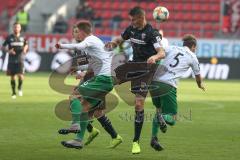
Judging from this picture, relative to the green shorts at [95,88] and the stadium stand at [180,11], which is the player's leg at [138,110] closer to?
the green shorts at [95,88]

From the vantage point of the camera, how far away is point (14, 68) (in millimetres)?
24547

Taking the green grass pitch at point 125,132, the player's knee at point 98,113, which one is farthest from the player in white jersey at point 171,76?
the player's knee at point 98,113

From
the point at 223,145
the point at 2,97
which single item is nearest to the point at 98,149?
the point at 223,145

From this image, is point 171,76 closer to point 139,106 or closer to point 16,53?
point 139,106

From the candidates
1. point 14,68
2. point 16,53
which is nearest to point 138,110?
point 14,68

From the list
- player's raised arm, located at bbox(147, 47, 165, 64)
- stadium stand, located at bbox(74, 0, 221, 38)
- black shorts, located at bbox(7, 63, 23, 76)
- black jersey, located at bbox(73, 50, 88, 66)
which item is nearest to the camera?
player's raised arm, located at bbox(147, 47, 165, 64)

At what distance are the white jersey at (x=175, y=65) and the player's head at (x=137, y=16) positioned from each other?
1.15 meters

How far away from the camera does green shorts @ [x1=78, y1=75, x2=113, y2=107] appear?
1247cm

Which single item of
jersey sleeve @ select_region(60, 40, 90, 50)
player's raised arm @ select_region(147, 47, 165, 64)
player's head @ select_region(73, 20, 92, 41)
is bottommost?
player's raised arm @ select_region(147, 47, 165, 64)

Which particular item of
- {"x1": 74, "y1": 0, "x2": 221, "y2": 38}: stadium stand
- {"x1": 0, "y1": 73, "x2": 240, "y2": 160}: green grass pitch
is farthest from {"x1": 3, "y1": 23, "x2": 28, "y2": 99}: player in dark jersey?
{"x1": 74, "y1": 0, "x2": 221, "y2": 38}: stadium stand

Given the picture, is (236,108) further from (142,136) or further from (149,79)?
(149,79)

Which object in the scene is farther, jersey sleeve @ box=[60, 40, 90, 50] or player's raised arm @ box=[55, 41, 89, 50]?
jersey sleeve @ box=[60, 40, 90, 50]

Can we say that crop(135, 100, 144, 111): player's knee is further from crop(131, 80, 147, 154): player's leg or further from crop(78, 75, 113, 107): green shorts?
crop(78, 75, 113, 107): green shorts

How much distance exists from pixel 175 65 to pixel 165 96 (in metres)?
0.58
